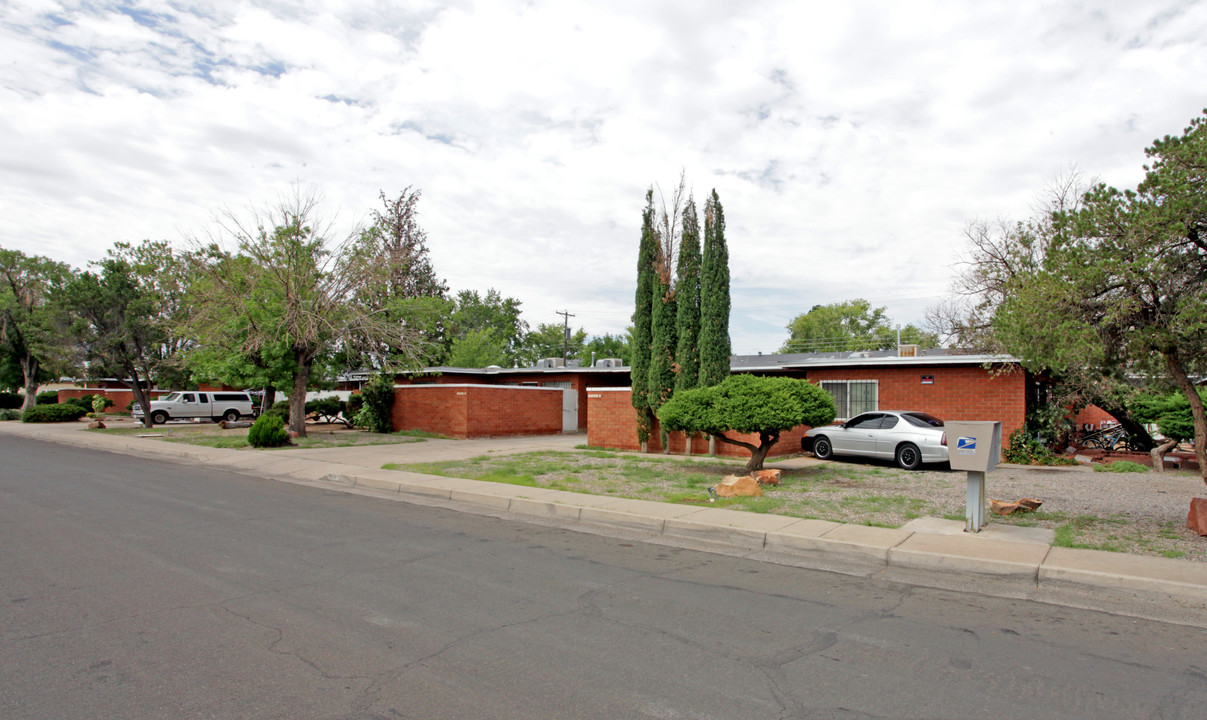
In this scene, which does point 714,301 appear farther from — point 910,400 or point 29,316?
point 29,316

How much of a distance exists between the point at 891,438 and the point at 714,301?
538cm

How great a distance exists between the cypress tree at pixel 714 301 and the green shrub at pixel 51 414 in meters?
37.8

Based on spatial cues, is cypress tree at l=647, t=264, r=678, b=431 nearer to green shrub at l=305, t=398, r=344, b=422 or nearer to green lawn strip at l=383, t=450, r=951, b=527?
green lawn strip at l=383, t=450, r=951, b=527

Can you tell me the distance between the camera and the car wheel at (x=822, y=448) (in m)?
18.0

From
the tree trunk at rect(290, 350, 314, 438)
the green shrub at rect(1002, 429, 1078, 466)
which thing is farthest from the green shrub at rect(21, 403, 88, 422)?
the green shrub at rect(1002, 429, 1078, 466)

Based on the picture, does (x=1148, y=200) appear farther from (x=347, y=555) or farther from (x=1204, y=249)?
(x=347, y=555)

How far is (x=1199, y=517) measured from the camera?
8258 mm

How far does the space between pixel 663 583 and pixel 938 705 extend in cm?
300

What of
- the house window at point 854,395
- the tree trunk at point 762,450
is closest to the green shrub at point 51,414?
the house window at point 854,395

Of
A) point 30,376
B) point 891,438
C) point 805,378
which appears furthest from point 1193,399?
point 30,376

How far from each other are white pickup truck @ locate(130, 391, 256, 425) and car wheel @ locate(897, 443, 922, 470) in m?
32.7

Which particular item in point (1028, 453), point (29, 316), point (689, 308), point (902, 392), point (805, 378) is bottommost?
point (1028, 453)

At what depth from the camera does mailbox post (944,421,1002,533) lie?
26.7 feet

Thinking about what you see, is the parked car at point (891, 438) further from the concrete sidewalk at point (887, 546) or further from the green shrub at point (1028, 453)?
the concrete sidewalk at point (887, 546)
